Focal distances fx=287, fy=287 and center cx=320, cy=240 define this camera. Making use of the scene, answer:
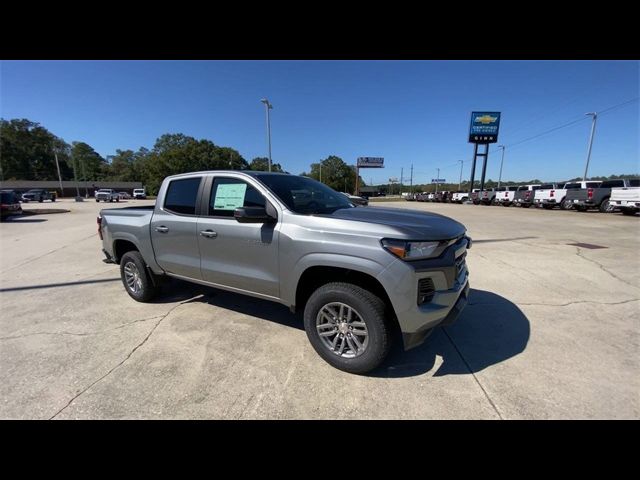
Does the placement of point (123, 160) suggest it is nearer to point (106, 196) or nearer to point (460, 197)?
point (106, 196)

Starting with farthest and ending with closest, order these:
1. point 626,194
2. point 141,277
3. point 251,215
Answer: point 626,194, point 141,277, point 251,215

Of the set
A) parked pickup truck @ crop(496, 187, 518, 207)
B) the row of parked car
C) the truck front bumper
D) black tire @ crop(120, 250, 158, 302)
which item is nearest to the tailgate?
the row of parked car

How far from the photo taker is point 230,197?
129 inches

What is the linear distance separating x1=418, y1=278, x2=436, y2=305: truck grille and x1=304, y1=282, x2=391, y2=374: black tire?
0.32 m

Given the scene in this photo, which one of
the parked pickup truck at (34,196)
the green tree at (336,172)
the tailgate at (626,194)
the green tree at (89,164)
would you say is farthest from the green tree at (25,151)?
the tailgate at (626,194)

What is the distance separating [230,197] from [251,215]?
74 centimetres

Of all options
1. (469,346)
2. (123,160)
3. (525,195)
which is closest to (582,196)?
(525,195)

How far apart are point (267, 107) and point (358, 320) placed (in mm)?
20548

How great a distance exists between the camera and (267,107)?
65.9 feet

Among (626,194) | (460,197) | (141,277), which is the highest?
(626,194)

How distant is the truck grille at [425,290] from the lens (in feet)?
7.57
